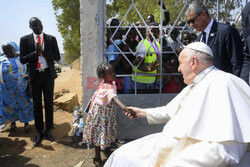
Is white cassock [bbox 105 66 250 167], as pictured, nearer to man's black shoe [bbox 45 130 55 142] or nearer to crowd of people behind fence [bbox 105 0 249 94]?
crowd of people behind fence [bbox 105 0 249 94]

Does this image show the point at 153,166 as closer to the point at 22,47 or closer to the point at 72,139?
the point at 72,139

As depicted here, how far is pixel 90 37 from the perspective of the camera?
363 cm

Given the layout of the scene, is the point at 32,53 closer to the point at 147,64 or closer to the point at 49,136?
the point at 49,136

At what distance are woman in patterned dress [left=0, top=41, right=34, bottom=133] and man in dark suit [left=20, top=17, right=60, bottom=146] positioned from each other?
2.51 feet

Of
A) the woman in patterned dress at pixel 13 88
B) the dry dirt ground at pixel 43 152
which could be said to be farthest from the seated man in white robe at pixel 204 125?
the woman in patterned dress at pixel 13 88

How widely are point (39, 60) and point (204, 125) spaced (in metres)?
3.28

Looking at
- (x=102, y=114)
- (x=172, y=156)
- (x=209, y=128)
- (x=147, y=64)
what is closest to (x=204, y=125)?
(x=209, y=128)

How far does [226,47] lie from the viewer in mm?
2664

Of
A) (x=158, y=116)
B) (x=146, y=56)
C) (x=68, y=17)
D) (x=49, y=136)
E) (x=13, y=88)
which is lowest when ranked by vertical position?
(x=49, y=136)

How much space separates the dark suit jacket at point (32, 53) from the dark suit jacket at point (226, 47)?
2805 mm

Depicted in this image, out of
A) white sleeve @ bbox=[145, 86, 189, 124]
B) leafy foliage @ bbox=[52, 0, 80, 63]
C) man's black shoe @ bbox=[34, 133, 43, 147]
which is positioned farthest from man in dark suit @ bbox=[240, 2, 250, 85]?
leafy foliage @ bbox=[52, 0, 80, 63]

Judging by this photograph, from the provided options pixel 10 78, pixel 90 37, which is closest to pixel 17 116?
pixel 10 78

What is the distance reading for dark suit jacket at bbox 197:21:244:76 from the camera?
8.49 feet

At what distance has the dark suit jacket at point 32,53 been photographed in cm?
369
